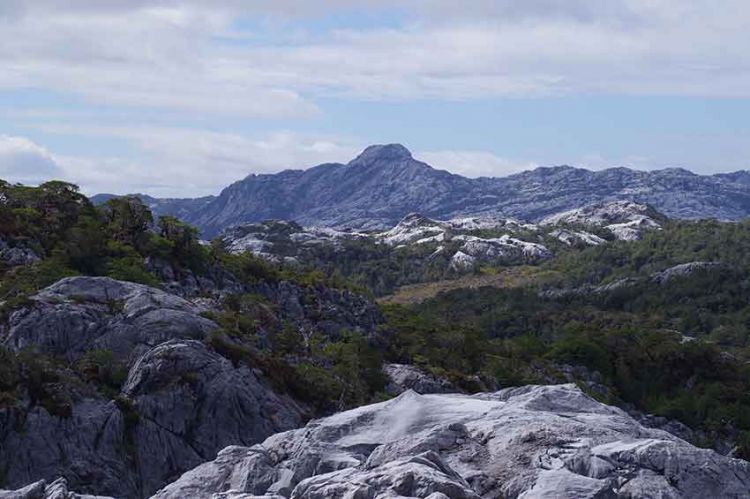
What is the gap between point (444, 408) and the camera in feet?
91.0

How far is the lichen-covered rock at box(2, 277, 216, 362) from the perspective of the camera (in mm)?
48344

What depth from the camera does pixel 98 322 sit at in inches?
1967

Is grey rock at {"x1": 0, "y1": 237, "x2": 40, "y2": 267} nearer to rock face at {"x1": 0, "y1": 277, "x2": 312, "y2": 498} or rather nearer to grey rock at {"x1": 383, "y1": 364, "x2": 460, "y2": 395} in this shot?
rock face at {"x1": 0, "y1": 277, "x2": 312, "y2": 498}

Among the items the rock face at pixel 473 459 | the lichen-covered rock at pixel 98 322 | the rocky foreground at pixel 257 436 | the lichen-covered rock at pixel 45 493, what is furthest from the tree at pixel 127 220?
the rock face at pixel 473 459

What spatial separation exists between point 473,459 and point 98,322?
3165cm

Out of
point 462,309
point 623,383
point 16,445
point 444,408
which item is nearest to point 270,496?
point 444,408

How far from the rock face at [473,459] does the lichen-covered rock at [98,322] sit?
2393 centimetres

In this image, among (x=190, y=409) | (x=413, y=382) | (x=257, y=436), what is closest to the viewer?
(x=190, y=409)

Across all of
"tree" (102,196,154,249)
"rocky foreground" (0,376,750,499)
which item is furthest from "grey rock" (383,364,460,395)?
"rocky foreground" (0,376,750,499)

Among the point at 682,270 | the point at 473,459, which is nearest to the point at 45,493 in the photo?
the point at 473,459

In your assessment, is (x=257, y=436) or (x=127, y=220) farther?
(x=127, y=220)

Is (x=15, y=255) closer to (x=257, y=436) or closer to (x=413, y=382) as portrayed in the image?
(x=413, y=382)

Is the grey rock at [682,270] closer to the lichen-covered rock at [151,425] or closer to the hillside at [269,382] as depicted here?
the hillside at [269,382]

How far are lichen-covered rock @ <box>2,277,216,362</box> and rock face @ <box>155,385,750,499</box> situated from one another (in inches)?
942
